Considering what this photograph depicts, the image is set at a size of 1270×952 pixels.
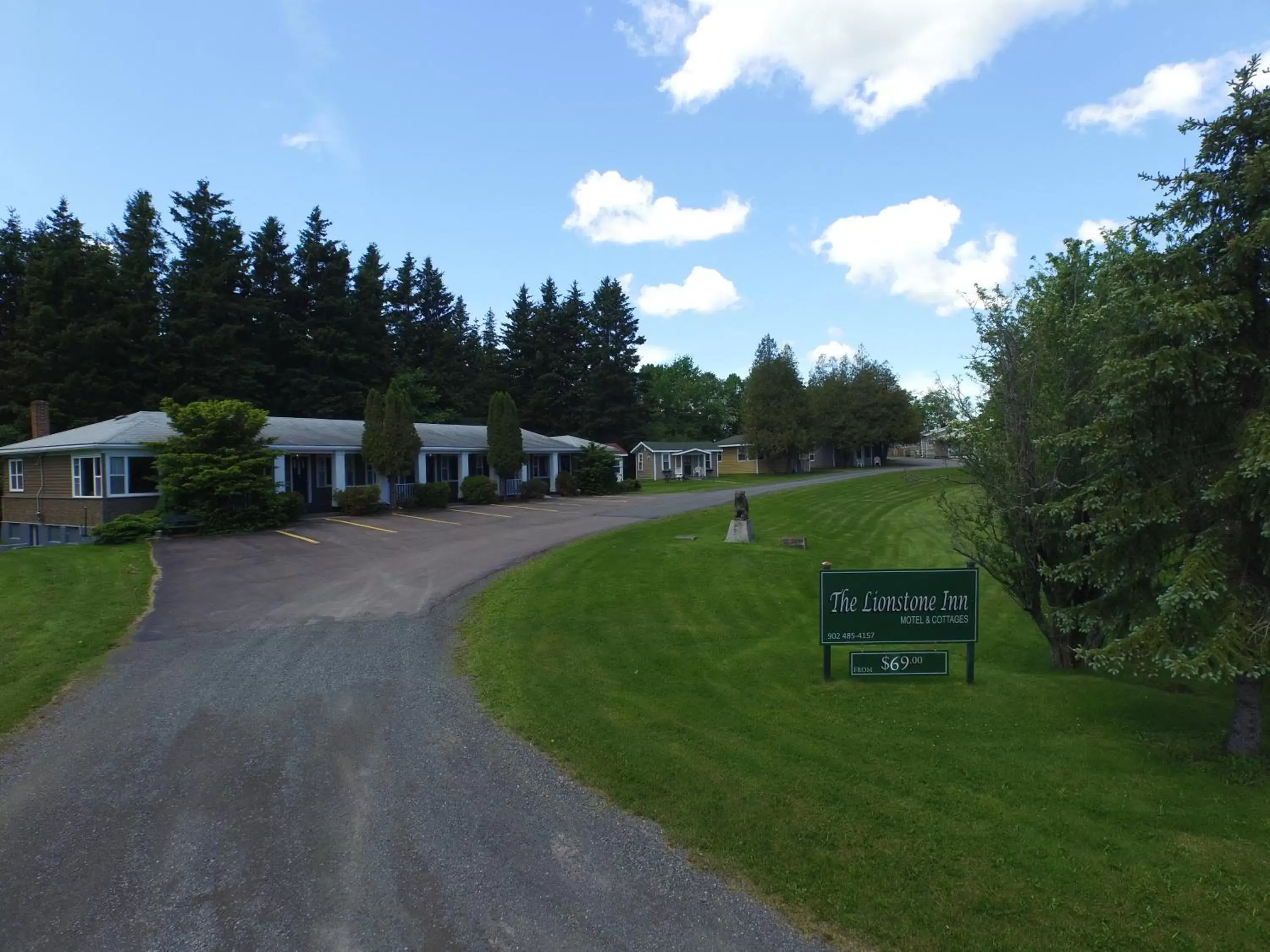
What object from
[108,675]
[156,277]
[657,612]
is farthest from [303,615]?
[156,277]

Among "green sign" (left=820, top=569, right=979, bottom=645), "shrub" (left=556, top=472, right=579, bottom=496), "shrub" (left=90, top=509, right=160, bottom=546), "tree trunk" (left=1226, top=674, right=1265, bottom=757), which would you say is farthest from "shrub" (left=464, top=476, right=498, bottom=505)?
"tree trunk" (left=1226, top=674, right=1265, bottom=757)

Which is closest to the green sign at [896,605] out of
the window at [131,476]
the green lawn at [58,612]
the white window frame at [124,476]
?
the green lawn at [58,612]

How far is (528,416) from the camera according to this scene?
62344mm

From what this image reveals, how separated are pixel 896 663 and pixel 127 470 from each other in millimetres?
22571

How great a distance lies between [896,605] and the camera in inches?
316

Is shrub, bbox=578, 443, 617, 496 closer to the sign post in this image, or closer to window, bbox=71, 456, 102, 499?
window, bbox=71, 456, 102, 499

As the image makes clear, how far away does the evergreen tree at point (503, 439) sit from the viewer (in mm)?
32312

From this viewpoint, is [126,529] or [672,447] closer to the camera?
[126,529]

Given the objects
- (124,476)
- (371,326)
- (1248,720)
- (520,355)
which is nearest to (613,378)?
(520,355)

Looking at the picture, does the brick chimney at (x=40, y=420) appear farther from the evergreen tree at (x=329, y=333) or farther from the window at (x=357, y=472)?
the evergreen tree at (x=329, y=333)

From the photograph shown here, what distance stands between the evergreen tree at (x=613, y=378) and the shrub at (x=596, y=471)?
24.9 m

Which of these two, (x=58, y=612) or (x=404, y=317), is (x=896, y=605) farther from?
(x=404, y=317)

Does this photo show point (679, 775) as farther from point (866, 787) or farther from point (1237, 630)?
point (1237, 630)

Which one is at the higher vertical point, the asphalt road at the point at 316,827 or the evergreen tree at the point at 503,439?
the evergreen tree at the point at 503,439
